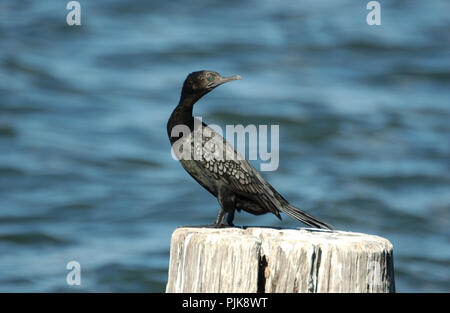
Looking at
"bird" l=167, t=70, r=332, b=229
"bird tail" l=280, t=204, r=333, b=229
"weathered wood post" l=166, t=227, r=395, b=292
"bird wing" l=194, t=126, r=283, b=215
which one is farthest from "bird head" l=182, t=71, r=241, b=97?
"weathered wood post" l=166, t=227, r=395, b=292

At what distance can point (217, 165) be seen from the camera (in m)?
5.82

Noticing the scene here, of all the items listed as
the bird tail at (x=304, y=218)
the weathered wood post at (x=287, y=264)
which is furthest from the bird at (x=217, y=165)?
the weathered wood post at (x=287, y=264)

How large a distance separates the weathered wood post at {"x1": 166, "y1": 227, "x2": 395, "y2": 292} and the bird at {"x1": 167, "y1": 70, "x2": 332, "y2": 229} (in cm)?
83

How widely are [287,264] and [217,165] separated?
130cm

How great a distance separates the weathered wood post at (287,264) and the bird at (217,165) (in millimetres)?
832

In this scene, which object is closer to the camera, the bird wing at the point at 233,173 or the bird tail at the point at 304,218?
the bird tail at the point at 304,218

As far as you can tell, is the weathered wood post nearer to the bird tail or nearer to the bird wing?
the bird tail

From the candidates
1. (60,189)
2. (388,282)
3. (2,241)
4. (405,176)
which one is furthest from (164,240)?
(388,282)

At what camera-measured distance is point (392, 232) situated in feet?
56.4

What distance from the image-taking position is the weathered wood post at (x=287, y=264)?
15.6ft

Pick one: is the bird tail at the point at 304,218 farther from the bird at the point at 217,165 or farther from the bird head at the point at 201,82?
the bird head at the point at 201,82

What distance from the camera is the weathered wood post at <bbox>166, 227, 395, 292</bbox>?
4742 millimetres

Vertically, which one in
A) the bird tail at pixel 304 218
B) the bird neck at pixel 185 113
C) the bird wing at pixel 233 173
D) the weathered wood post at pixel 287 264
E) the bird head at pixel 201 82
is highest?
the bird head at pixel 201 82

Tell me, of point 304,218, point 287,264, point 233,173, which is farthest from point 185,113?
point 287,264
